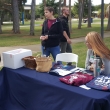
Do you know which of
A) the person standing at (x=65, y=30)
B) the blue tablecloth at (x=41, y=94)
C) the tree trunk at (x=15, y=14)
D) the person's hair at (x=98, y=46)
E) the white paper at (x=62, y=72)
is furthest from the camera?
the tree trunk at (x=15, y=14)

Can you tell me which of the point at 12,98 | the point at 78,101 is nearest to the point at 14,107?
the point at 12,98

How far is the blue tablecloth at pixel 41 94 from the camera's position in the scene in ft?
7.47

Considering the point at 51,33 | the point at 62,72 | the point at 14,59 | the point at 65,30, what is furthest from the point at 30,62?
the point at 65,30

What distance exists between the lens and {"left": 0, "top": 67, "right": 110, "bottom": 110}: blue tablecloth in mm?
2277

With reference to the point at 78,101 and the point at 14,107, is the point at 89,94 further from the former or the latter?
the point at 14,107

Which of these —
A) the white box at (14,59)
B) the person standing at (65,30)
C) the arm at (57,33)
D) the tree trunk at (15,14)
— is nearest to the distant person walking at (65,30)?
the person standing at (65,30)

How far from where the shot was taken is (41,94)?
286 centimetres

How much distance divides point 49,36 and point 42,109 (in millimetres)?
1901

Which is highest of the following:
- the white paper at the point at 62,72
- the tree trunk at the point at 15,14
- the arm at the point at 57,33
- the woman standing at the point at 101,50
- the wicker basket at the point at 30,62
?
the tree trunk at the point at 15,14

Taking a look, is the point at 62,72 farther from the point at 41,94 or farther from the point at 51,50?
the point at 51,50

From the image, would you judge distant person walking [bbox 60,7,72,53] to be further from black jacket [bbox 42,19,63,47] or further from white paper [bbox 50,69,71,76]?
white paper [bbox 50,69,71,76]

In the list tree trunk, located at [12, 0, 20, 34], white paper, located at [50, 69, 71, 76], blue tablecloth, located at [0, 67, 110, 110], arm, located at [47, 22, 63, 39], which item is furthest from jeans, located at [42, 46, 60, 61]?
tree trunk, located at [12, 0, 20, 34]

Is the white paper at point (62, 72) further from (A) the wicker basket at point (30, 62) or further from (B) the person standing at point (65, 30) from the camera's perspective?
(B) the person standing at point (65, 30)

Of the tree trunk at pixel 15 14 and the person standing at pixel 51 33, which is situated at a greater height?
the tree trunk at pixel 15 14
